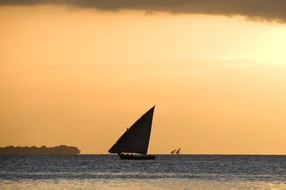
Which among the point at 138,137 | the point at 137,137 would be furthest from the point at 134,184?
the point at 137,137

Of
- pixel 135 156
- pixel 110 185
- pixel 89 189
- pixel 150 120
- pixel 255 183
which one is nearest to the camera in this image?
pixel 89 189

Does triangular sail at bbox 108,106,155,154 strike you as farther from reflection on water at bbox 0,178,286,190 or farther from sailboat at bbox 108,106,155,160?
reflection on water at bbox 0,178,286,190

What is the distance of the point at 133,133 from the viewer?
522 ft

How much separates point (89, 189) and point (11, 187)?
8.42m

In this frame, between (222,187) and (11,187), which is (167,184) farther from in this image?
(11,187)

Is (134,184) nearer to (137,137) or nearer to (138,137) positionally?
(138,137)

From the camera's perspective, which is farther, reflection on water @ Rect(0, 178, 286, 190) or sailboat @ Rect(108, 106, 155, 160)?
sailboat @ Rect(108, 106, 155, 160)

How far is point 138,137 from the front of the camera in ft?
522

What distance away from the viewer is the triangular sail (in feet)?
514

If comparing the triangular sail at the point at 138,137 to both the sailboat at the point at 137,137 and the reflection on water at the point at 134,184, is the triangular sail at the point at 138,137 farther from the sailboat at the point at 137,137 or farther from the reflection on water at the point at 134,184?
the reflection on water at the point at 134,184

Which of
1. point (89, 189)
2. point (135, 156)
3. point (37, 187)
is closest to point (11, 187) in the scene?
point (37, 187)

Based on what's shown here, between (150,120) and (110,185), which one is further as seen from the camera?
(150,120)

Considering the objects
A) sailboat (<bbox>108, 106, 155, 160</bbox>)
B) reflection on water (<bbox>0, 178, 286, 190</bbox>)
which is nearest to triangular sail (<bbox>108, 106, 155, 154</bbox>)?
sailboat (<bbox>108, 106, 155, 160</bbox>)

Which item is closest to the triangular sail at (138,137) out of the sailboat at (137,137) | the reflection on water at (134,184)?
the sailboat at (137,137)
